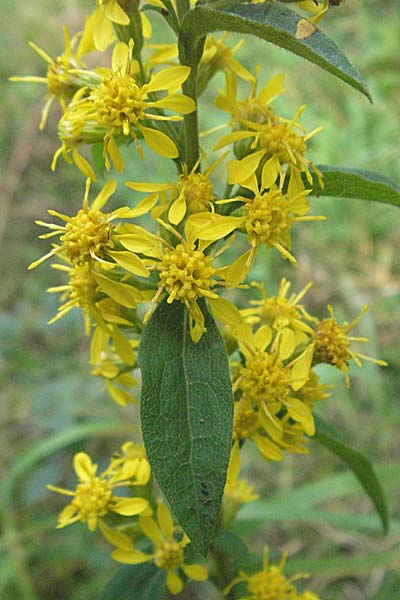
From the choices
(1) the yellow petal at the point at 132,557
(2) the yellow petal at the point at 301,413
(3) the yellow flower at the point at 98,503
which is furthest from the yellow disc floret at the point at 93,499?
(2) the yellow petal at the point at 301,413

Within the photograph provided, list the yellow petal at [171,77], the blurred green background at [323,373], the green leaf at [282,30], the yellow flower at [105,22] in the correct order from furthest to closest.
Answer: the blurred green background at [323,373]
the yellow flower at [105,22]
the yellow petal at [171,77]
the green leaf at [282,30]

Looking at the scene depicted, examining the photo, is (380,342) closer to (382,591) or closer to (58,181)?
(382,591)

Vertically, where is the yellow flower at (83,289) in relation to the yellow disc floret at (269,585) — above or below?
above

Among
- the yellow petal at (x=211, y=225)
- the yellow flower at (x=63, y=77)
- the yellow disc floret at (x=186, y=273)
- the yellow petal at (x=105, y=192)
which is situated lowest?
the yellow disc floret at (x=186, y=273)

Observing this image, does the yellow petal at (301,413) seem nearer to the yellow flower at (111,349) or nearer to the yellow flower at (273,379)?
the yellow flower at (273,379)

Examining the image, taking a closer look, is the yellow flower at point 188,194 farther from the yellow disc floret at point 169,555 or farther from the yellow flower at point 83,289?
the yellow disc floret at point 169,555

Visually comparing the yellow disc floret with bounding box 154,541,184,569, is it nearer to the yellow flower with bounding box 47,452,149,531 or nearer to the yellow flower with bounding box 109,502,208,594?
the yellow flower with bounding box 109,502,208,594

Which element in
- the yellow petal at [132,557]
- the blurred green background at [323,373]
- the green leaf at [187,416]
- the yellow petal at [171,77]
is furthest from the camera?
the blurred green background at [323,373]

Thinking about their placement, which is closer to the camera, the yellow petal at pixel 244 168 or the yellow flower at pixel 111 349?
the yellow petal at pixel 244 168
